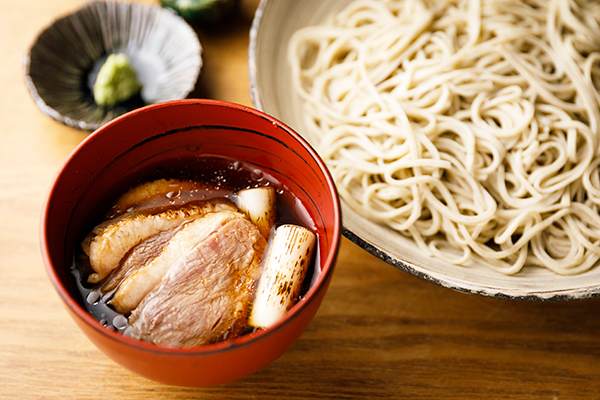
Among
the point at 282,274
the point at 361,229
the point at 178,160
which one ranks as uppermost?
the point at 178,160

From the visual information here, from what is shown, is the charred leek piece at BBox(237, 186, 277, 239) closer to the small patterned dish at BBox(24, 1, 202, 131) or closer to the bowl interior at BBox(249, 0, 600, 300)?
the bowl interior at BBox(249, 0, 600, 300)

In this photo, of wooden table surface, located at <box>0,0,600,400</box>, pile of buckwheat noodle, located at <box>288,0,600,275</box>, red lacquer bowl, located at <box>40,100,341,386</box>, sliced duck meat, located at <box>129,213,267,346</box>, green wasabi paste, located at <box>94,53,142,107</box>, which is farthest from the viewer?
green wasabi paste, located at <box>94,53,142,107</box>

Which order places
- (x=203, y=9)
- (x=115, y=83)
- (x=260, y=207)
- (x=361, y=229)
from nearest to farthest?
(x=260, y=207), (x=361, y=229), (x=115, y=83), (x=203, y=9)

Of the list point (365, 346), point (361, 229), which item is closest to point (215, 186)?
point (361, 229)

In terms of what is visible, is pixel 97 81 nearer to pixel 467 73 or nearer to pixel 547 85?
pixel 467 73

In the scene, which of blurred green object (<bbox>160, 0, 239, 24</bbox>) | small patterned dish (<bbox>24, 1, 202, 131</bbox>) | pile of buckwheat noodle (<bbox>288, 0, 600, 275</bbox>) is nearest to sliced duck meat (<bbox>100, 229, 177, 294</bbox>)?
pile of buckwheat noodle (<bbox>288, 0, 600, 275</bbox>)

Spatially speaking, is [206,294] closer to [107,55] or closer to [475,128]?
[475,128]

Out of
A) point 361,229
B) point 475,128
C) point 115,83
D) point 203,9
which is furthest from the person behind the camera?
point 203,9

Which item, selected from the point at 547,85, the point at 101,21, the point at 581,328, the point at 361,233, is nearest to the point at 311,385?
the point at 361,233
